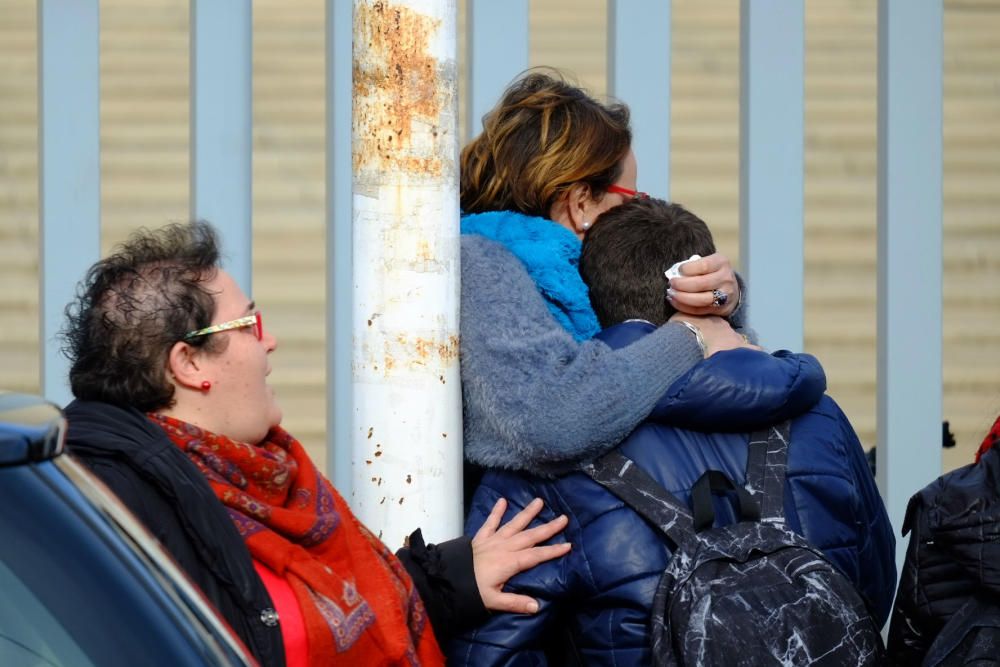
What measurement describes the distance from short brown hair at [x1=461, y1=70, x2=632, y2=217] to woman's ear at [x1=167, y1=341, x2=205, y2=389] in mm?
831

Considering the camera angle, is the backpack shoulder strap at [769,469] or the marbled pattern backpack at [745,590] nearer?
the marbled pattern backpack at [745,590]

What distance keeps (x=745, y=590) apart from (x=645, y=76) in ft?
6.91

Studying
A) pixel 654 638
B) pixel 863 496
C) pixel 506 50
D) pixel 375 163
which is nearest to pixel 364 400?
pixel 375 163

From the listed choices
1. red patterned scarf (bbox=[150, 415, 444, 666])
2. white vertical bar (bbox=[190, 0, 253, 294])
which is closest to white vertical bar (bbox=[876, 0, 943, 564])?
white vertical bar (bbox=[190, 0, 253, 294])

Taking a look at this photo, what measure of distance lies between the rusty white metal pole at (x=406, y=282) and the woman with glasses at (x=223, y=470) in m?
0.25

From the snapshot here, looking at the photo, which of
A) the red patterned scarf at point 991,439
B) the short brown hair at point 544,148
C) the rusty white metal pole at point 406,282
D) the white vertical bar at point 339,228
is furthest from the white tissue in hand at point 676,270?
the white vertical bar at point 339,228

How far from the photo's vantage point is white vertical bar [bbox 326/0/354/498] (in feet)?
14.2

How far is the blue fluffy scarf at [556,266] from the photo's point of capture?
117 inches

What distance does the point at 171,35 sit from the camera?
6.04 m

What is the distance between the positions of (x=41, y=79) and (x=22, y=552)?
310cm

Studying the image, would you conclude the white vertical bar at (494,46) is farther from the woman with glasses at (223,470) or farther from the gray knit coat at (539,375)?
the woman with glasses at (223,470)

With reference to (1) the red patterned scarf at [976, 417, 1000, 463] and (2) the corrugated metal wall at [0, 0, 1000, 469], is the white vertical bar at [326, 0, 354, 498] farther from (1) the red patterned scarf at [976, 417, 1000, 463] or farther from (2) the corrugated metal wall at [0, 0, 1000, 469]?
(1) the red patterned scarf at [976, 417, 1000, 463]

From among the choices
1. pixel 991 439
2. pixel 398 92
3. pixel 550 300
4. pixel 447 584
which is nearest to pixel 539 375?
pixel 550 300

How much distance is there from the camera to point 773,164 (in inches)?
173
